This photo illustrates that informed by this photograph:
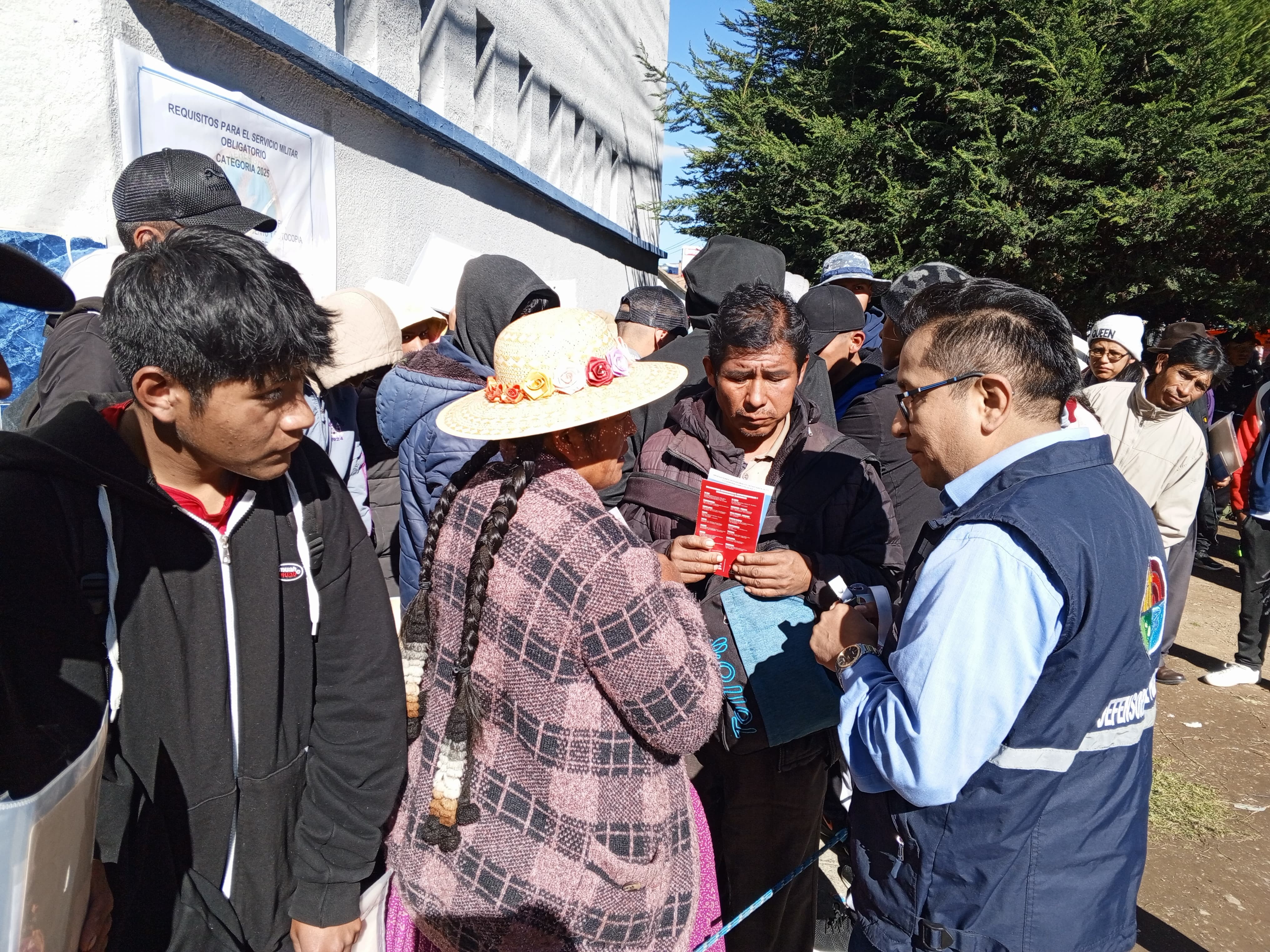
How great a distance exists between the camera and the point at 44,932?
92 cm

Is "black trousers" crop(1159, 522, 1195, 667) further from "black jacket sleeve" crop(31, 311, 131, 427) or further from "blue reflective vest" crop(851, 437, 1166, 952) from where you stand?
"black jacket sleeve" crop(31, 311, 131, 427)

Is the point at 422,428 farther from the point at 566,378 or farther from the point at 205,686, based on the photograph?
the point at 205,686

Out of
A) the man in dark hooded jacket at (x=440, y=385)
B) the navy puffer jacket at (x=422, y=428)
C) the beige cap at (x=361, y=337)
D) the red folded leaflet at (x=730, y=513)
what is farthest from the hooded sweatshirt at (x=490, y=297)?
the red folded leaflet at (x=730, y=513)

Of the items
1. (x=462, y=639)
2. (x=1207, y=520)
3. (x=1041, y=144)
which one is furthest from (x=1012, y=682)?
(x=1041, y=144)

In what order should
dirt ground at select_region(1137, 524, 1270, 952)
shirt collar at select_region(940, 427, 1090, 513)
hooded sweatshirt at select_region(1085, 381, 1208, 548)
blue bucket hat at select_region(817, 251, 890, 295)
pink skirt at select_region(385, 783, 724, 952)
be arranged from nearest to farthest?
1. shirt collar at select_region(940, 427, 1090, 513)
2. pink skirt at select_region(385, 783, 724, 952)
3. dirt ground at select_region(1137, 524, 1270, 952)
4. hooded sweatshirt at select_region(1085, 381, 1208, 548)
5. blue bucket hat at select_region(817, 251, 890, 295)

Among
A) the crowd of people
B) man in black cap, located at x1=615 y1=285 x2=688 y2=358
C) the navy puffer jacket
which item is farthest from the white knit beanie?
the navy puffer jacket

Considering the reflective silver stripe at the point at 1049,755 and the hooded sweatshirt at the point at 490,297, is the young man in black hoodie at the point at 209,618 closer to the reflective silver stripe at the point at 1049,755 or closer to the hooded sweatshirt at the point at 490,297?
the reflective silver stripe at the point at 1049,755

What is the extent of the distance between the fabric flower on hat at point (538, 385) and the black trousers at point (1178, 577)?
4.67m

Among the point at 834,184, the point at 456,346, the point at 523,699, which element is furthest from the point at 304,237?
the point at 834,184

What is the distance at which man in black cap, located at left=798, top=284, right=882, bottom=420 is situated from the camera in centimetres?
372

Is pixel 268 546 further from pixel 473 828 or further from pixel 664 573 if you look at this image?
pixel 664 573

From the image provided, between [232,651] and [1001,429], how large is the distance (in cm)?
155

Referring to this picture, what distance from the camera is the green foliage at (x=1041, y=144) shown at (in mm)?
7223

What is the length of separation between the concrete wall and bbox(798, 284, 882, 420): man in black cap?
9.90 ft
